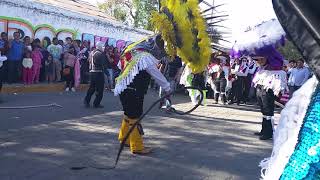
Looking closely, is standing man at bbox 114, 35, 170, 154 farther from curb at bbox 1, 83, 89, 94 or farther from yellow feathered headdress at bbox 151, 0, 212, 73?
curb at bbox 1, 83, 89, 94

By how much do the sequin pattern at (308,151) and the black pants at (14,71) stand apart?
1383 cm

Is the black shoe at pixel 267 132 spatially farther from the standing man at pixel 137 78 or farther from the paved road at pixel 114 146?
the standing man at pixel 137 78

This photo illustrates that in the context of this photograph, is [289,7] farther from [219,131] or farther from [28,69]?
[28,69]

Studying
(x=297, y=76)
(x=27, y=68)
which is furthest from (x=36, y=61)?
(x=297, y=76)

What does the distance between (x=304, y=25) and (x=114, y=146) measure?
572 cm

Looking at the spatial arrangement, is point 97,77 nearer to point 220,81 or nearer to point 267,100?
point 267,100

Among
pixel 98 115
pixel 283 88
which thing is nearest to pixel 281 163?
pixel 283 88

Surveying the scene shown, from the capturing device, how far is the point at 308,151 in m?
1.59

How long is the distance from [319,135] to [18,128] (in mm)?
7101

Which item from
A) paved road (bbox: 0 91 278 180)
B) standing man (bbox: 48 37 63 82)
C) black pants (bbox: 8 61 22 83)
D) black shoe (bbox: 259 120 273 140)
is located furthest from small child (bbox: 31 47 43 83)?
black shoe (bbox: 259 120 273 140)

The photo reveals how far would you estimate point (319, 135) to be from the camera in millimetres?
1580

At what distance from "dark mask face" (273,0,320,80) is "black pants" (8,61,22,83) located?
45.4 feet

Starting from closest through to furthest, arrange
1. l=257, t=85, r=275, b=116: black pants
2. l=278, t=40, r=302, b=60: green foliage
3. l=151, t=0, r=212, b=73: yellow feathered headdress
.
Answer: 1. l=278, t=40, r=302, b=60: green foliage
2. l=151, t=0, r=212, b=73: yellow feathered headdress
3. l=257, t=85, r=275, b=116: black pants

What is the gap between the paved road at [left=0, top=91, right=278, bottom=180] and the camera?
18.5 feet
